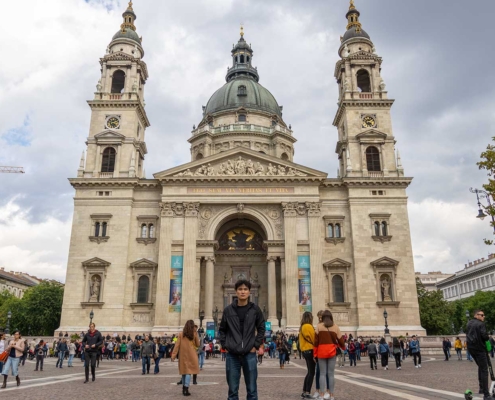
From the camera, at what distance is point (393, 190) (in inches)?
1761

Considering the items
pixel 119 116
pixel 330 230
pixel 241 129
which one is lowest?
pixel 330 230

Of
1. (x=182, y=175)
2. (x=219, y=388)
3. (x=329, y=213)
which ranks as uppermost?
(x=182, y=175)

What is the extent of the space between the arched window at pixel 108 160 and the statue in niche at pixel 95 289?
36.1 feet

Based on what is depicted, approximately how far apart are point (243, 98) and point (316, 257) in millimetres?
30958

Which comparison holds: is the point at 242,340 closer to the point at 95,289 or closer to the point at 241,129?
the point at 95,289

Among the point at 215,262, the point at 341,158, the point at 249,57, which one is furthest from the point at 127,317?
A: the point at 249,57

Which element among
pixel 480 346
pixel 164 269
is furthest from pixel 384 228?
pixel 480 346

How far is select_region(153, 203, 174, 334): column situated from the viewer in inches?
1559

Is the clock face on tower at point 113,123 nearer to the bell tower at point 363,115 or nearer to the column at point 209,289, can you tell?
the column at point 209,289

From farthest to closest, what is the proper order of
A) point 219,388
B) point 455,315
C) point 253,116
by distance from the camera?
point 455,315 → point 253,116 → point 219,388

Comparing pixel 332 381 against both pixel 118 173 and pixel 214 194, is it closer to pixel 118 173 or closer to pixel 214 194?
pixel 214 194

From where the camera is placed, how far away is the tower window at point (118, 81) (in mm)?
50656

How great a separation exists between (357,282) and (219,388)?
31.3 m

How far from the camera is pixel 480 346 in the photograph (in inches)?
358
